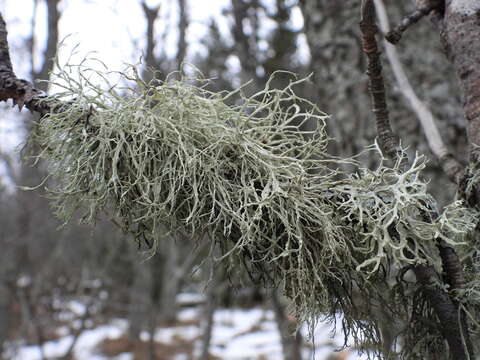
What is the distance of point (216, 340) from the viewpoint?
6.37 metres

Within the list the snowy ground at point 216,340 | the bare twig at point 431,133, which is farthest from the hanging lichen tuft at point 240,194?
the snowy ground at point 216,340

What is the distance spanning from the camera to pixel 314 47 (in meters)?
1.83

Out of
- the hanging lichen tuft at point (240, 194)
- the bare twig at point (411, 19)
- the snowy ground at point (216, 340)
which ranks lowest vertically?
the snowy ground at point (216, 340)

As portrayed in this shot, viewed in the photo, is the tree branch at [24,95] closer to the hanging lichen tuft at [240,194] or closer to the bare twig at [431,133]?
Result: the hanging lichen tuft at [240,194]

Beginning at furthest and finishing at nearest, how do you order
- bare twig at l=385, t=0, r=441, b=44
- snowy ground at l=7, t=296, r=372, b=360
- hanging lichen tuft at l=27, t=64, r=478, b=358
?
1. snowy ground at l=7, t=296, r=372, b=360
2. bare twig at l=385, t=0, r=441, b=44
3. hanging lichen tuft at l=27, t=64, r=478, b=358

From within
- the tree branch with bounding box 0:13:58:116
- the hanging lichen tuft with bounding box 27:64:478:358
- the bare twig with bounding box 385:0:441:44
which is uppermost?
the bare twig with bounding box 385:0:441:44

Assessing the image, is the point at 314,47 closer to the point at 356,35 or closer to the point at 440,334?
the point at 356,35

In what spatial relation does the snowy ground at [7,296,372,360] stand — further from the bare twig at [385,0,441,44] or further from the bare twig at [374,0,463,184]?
the bare twig at [385,0,441,44]

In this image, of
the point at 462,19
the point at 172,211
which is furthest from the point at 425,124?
the point at 172,211

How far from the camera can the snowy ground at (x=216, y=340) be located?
17.7 feet

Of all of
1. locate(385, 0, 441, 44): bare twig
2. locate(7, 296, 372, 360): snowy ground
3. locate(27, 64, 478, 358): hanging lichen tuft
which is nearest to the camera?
locate(27, 64, 478, 358): hanging lichen tuft

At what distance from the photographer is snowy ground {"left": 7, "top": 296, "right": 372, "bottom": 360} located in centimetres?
539

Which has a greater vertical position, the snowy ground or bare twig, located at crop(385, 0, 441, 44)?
bare twig, located at crop(385, 0, 441, 44)

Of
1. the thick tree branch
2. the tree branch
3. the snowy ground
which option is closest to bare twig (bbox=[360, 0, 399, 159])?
the thick tree branch
